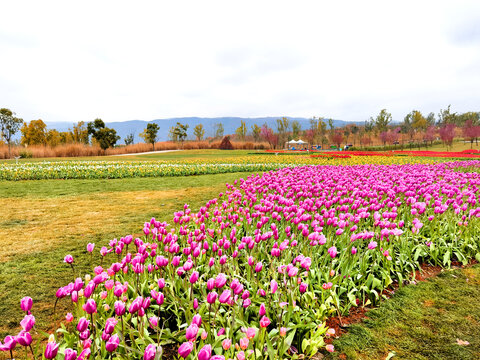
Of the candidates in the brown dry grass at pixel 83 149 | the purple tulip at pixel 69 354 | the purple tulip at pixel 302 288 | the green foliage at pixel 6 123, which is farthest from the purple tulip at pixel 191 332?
the green foliage at pixel 6 123

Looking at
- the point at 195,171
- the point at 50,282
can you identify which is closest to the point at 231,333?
the point at 50,282

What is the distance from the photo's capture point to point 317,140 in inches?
3250

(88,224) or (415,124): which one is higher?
(415,124)

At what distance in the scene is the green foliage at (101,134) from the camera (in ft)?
152

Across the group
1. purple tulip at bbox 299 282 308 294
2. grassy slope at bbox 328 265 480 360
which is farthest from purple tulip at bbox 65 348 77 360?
grassy slope at bbox 328 265 480 360

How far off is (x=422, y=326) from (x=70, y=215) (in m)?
8.03

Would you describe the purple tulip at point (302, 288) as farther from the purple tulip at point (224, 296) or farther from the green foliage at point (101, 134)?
the green foliage at point (101, 134)

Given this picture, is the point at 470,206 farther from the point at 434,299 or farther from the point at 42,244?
the point at 42,244

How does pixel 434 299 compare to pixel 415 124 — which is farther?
pixel 415 124

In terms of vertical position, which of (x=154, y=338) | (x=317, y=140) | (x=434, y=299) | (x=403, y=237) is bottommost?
(x=434, y=299)

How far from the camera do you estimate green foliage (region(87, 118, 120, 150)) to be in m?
46.2

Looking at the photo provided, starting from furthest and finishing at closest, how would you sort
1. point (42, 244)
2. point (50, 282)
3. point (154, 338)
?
point (42, 244) < point (50, 282) < point (154, 338)

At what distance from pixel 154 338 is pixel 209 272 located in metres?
1.09

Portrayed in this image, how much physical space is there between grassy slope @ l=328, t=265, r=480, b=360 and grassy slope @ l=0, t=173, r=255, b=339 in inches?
131
